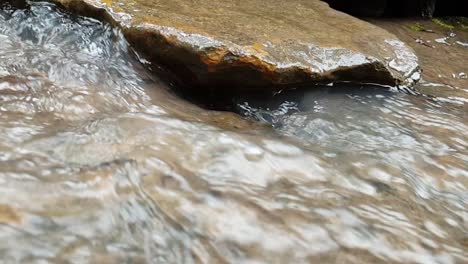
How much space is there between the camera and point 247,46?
3449mm

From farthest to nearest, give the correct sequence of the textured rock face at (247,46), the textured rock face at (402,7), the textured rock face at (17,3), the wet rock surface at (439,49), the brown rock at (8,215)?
the textured rock face at (402,7) → the wet rock surface at (439,49) → the textured rock face at (17,3) → the textured rock face at (247,46) → the brown rock at (8,215)

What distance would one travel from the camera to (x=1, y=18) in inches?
160

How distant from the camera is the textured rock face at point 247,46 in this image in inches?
134

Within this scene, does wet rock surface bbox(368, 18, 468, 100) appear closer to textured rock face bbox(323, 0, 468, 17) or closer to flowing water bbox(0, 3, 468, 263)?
textured rock face bbox(323, 0, 468, 17)

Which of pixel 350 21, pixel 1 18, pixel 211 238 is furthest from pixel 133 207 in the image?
pixel 350 21

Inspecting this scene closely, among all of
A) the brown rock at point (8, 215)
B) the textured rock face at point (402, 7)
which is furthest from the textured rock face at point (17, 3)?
the textured rock face at point (402, 7)

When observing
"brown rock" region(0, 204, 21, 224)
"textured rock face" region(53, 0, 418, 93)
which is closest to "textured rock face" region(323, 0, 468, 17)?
"textured rock face" region(53, 0, 418, 93)

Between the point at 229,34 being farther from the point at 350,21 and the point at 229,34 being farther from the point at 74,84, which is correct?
the point at 350,21

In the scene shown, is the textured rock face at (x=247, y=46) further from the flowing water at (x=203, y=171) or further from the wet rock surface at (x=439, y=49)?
the wet rock surface at (x=439, y=49)

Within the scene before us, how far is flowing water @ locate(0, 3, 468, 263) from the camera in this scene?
1825mm

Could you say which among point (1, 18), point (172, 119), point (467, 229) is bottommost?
point (467, 229)

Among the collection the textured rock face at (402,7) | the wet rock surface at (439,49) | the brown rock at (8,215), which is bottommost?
the brown rock at (8,215)

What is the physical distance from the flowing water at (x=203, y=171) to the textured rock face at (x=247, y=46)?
0.18 m

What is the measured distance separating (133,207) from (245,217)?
49cm
